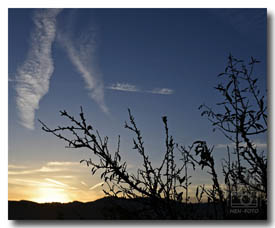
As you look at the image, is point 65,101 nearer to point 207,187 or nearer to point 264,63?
point 207,187

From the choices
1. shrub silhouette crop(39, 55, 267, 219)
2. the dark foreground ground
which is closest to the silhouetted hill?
the dark foreground ground

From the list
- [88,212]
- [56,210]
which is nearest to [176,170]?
[88,212]

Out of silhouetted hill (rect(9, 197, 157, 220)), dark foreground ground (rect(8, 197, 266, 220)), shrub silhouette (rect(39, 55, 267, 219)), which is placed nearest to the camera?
shrub silhouette (rect(39, 55, 267, 219))

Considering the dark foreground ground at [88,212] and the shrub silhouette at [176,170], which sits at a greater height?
the shrub silhouette at [176,170]

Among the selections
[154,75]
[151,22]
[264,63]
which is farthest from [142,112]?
[264,63]

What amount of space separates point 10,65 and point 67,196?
1396 millimetres

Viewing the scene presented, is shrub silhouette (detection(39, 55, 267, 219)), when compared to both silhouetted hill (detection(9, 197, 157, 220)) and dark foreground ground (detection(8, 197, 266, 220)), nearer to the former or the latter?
dark foreground ground (detection(8, 197, 266, 220))

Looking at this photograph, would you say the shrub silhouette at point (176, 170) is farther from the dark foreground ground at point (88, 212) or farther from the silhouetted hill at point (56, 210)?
the silhouetted hill at point (56, 210)

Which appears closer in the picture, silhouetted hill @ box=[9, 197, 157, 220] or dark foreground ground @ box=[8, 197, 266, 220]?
dark foreground ground @ box=[8, 197, 266, 220]

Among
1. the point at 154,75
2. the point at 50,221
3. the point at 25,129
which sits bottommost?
the point at 50,221

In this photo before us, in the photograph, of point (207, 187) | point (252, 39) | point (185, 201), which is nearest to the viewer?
point (185, 201)

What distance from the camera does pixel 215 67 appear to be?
3.27 metres

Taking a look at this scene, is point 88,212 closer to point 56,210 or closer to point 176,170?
point 56,210

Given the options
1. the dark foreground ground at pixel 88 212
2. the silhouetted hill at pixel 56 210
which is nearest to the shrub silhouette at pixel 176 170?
the dark foreground ground at pixel 88 212
